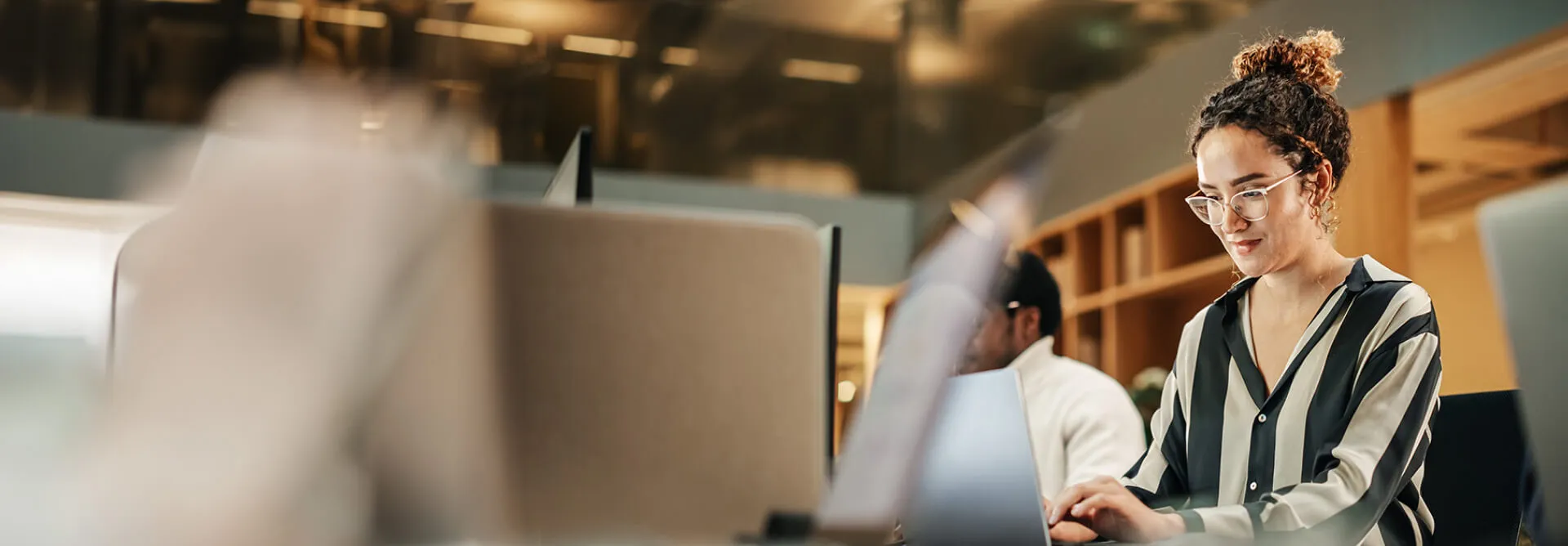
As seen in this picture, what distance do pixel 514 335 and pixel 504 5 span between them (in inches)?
198

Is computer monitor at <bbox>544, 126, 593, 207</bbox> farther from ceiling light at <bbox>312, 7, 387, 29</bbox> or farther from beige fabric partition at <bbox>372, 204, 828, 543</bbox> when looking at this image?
ceiling light at <bbox>312, 7, 387, 29</bbox>

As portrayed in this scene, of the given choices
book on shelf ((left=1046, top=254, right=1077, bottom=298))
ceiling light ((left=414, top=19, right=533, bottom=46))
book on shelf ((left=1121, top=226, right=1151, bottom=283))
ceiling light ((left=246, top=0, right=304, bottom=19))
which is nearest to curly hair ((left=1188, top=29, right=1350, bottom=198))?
book on shelf ((left=1121, top=226, right=1151, bottom=283))

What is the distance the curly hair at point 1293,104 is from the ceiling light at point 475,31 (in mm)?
4591

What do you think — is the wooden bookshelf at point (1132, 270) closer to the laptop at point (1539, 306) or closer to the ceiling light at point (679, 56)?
the ceiling light at point (679, 56)

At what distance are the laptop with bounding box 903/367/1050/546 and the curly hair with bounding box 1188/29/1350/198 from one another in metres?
0.52

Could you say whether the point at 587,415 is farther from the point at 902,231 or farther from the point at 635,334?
the point at 902,231

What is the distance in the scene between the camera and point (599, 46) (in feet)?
19.5

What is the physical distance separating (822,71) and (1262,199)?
4935 mm

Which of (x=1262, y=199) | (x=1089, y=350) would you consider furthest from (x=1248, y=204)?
(x=1089, y=350)

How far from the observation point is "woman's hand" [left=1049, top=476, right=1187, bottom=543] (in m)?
1.36

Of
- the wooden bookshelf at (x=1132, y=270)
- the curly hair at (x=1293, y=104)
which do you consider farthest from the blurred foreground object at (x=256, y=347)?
the wooden bookshelf at (x=1132, y=270)

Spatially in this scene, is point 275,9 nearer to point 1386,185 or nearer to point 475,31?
point 475,31

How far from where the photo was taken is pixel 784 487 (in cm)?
112

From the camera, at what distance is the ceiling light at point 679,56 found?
19.9 feet
